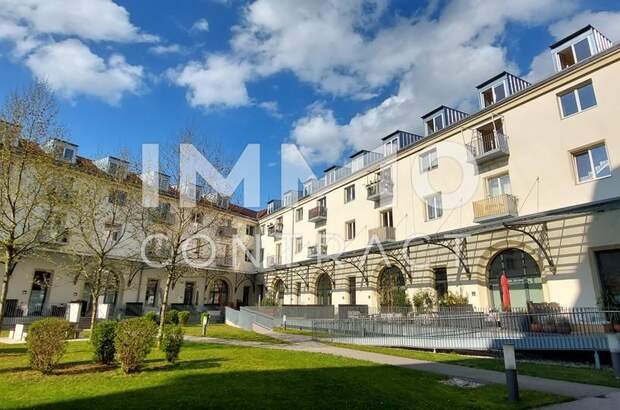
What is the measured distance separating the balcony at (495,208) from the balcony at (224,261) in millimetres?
23557

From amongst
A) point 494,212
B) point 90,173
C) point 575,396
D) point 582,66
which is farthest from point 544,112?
point 90,173

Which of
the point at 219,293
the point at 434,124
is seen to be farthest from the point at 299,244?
the point at 434,124

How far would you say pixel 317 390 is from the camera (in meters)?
7.21

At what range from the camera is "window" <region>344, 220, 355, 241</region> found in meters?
29.4

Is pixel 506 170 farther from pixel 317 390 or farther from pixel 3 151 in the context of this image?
pixel 3 151

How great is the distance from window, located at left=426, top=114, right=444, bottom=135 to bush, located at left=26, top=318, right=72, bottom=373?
21.3 metres

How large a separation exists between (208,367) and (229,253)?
94.3 feet

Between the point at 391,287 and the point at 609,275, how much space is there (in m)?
11.7

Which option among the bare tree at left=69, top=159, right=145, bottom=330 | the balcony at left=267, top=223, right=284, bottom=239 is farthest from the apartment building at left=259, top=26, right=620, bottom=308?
the bare tree at left=69, top=159, right=145, bottom=330

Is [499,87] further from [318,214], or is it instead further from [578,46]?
[318,214]

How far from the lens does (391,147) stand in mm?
26828

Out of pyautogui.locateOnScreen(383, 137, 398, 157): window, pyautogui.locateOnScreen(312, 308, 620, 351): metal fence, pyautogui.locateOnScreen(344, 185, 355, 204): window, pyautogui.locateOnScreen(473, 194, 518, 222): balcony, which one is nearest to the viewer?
pyautogui.locateOnScreen(312, 308, 620, 351): metal fence

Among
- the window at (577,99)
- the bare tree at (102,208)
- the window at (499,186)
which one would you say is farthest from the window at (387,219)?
the bare tree at (102,208)

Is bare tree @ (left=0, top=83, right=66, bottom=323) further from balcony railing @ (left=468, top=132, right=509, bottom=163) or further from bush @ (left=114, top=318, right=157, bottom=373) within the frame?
balcony railing @ (left=468, top=132, right=509, bottom=163)
